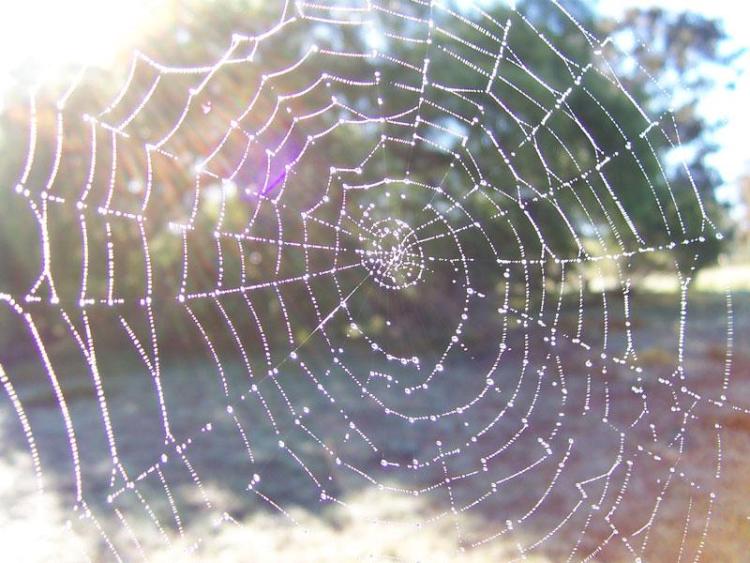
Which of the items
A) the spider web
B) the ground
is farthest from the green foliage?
the ground

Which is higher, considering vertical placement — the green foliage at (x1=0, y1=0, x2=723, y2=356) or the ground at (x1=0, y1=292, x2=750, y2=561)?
the green foliage at (x1=0, y1=0, x2=723, y2=356)

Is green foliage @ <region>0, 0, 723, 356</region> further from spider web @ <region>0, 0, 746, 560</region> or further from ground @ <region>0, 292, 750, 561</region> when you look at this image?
ground @ <region>0, 292, 750, 561</region>

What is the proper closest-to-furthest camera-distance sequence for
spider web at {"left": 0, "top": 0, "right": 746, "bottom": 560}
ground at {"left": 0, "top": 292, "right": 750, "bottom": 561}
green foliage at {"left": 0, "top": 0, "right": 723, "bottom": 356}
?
ground at {"left": 0, "top": 292, "right": 750, "bottom": 561} → spider web at {"left": 0, "top": 0, "right": 746, "bottom": 560} → green foliage at {"left": 0, "top": 0, "right": 723, "bottom": 356}

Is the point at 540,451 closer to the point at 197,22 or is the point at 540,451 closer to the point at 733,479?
the point at 733,479

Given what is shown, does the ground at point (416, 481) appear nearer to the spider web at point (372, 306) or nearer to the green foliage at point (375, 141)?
the spider web at point (372, 306)

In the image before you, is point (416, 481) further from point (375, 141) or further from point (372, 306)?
point (375, 141)

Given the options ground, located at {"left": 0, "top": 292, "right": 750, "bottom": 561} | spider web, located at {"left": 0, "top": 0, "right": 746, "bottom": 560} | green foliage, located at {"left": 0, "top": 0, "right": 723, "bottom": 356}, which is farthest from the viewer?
green foliage, located at {"left": 0, "top": 0, "right": 723, "bottom": 356}

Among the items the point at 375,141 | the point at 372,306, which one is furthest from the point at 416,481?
the point at 375,141

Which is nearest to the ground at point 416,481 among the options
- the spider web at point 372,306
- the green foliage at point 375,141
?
the spider web at point 372,306
